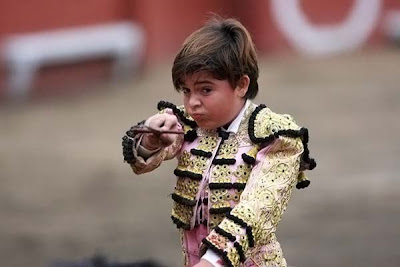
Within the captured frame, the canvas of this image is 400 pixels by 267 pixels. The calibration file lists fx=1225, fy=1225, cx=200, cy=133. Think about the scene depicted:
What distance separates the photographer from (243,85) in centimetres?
289

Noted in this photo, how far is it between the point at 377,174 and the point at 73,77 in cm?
462

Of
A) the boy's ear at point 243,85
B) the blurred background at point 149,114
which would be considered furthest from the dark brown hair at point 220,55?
the blurred background at point 149,114

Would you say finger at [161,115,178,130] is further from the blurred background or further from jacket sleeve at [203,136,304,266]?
the blurred background

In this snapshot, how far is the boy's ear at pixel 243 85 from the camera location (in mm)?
2877

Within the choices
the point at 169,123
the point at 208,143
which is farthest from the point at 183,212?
the point at 169,123

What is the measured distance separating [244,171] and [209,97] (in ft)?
0.66

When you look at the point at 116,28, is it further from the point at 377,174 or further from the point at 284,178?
the point at 284,178

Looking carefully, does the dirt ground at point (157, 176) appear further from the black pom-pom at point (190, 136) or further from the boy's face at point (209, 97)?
the boy's face at point (209, 97)

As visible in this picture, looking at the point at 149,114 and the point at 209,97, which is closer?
the point at 209,97

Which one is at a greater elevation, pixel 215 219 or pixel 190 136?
pixel 190 136

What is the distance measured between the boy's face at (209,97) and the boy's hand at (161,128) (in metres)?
0.05

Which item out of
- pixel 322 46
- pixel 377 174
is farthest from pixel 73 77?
pixel 377 174

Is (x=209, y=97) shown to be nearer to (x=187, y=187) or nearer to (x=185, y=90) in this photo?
(x=185, y=90)

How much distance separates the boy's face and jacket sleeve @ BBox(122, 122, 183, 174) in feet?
0.35
